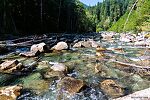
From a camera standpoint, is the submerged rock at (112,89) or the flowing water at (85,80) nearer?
the flowing water at (85,80)

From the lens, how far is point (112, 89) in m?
10.1

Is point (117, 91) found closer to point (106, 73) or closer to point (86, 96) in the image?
point (86, 96)

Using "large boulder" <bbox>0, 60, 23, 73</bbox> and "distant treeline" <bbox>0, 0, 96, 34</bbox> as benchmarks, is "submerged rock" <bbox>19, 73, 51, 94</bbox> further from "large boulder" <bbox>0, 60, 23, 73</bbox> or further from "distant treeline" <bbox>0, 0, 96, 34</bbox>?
"distant treeline" <bbox>0, 0, 96, 34</bbox>

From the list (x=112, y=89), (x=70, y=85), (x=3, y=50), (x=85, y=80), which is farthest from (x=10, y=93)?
(x=3, y=50)

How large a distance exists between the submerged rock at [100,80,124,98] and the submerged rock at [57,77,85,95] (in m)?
0.98

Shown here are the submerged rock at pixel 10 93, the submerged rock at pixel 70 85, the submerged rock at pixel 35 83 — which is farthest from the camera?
the submerged rock at pixel 35 83

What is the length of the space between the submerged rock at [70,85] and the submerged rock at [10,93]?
67.7 inches

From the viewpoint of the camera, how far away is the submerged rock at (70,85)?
9859mm

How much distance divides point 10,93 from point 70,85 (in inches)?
94.1

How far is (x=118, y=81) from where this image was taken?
11641 millimetres

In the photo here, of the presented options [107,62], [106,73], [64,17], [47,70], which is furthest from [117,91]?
[64,17]

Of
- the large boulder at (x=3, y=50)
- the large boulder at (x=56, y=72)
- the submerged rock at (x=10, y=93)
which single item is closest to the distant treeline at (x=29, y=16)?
the large boulder at (x=3, y=50)

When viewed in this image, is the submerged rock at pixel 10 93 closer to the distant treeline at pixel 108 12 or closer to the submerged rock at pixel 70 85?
the submerged rock at pixel 70 85

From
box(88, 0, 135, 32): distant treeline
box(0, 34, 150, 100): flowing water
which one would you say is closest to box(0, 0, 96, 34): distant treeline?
box(0, 34, 150, 100): flowing water
